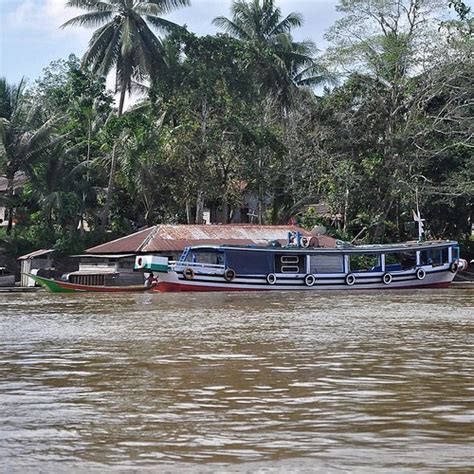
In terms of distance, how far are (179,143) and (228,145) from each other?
2414 millimetres

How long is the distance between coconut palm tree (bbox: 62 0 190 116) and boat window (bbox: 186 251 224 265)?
12.0 meters

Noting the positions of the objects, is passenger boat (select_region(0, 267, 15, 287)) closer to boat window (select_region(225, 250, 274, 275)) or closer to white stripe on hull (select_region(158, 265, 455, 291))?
white stripe on hull (select_region(158, 265, 455, 291))

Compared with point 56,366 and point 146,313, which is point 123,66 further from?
point 56,366

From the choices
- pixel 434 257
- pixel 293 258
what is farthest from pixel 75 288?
pixel 434 257

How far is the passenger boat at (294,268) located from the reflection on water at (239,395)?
11932 millimetres

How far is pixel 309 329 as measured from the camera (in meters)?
14.8

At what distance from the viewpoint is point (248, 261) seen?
1148 inches

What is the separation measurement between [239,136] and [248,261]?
348 inches

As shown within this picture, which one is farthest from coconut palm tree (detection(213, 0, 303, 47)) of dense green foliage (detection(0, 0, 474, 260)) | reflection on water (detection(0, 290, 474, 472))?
reflection on water (detection(0, 290, 474, 472))

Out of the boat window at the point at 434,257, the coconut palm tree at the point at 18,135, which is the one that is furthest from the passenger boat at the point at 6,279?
the boat window at the point at 434,257

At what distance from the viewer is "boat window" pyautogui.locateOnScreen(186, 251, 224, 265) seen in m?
29.1

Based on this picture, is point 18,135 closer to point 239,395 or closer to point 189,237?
point 189,237

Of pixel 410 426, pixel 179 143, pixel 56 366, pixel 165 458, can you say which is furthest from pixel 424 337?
pixel 179 143

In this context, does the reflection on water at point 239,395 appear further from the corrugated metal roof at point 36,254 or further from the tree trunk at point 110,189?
the tree trunk at point 110,189
